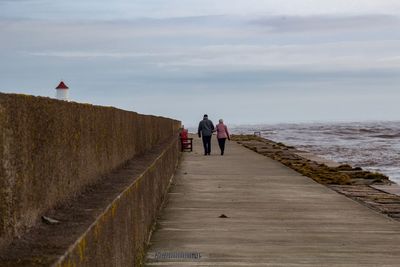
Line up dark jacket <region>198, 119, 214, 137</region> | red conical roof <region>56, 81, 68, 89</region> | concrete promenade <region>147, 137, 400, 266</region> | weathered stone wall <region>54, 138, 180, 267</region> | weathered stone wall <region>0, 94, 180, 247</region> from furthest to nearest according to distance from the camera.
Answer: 1. dark jacket <region>198, 119, 214, 137</region>
2. red conical roof <region>56, 81, 68, 89</region>
3. concrete promenade <region>147, 137, 400, 266</region>
4. weathered stone wall <region>54, 138, 180, 267</region>
5. weathered stone wall <region>0, 94, 180, 247</region>

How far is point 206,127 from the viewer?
32.4 meters

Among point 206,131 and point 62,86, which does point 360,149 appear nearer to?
point 206,131

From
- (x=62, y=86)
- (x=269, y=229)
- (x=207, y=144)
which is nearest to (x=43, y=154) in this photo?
(x=269, y=229)

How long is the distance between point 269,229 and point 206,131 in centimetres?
2092

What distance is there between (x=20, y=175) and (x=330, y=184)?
607 inches

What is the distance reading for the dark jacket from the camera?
1264 inches

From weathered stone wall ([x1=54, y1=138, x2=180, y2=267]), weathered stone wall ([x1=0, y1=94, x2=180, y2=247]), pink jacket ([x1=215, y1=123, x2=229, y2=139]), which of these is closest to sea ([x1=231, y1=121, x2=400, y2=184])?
pink jacket ([x1=215, y1=123, x2=229, y2=139])

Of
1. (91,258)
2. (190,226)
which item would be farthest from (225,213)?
(91,258)

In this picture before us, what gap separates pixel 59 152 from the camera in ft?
20.0

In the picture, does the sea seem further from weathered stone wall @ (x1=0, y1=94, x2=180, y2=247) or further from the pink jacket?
weathered stone wall @ (x1=0, y1=94, x2=180, y2=247)

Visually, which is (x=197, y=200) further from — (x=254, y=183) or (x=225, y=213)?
(x=254, y=183)

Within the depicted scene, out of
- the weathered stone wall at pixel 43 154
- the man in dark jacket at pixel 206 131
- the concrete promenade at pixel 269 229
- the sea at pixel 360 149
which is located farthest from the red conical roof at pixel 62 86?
the man in dark jacket at pixel 206 131

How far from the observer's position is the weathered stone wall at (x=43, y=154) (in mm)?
4441

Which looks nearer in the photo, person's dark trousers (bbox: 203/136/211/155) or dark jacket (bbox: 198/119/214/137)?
dark jacket (bbox: 198/119/214/137)
